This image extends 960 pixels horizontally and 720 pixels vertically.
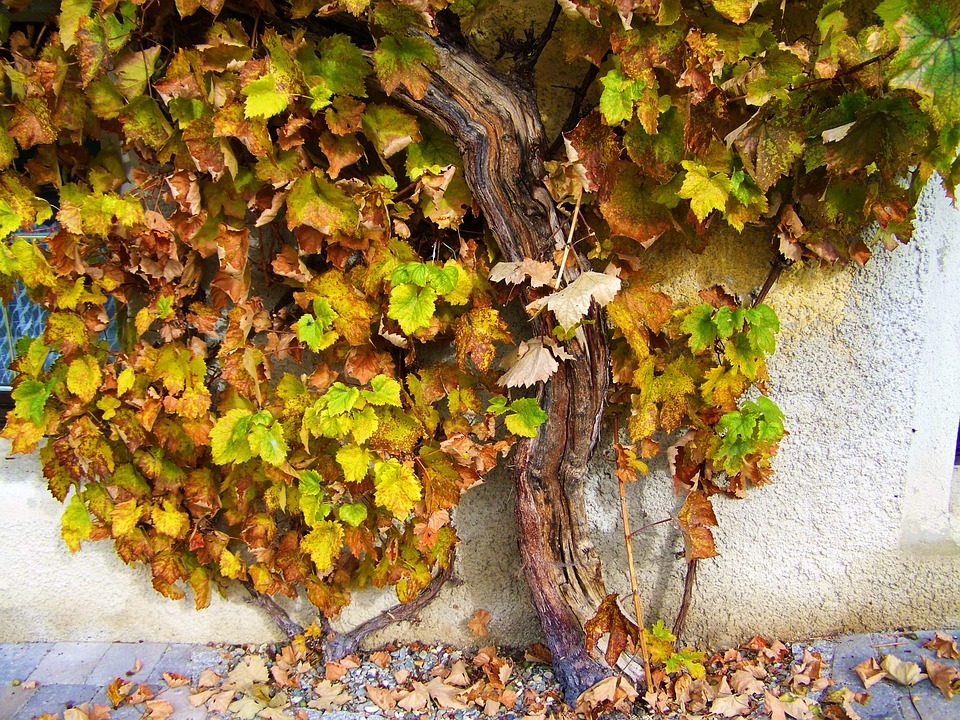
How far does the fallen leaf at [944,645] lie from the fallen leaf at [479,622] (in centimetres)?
134

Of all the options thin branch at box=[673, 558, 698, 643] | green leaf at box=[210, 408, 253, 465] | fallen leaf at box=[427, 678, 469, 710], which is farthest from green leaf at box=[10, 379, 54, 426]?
thin branch at box=[673, 558, 698, 643]

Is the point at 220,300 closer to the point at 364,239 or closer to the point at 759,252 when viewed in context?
the point at 364,239

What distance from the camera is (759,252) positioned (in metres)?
1.96

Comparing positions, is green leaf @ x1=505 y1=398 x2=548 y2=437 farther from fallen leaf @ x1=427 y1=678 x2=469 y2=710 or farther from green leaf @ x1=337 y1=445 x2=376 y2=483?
fallen leaf @ x1=427 y1=678 x2=469 y2=710

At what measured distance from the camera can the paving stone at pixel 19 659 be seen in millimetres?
2279

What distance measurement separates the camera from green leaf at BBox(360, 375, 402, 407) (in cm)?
186

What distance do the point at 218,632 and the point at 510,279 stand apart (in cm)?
167

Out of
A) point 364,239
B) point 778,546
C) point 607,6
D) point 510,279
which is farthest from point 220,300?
point 778,546

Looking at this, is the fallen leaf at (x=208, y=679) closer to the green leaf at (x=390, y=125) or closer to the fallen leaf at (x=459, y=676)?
the fallen leaf at (x=459, y=676)

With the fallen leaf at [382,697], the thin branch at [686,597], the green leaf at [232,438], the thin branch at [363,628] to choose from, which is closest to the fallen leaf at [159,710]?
the thin branch at [363,628]

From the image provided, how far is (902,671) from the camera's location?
77.3 inches

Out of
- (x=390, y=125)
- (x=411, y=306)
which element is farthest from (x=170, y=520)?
(x=390, y=125)

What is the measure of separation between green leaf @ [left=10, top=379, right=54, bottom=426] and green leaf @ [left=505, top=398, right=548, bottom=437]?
4.56ft

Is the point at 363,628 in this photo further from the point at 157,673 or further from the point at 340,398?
the point at 340,398
